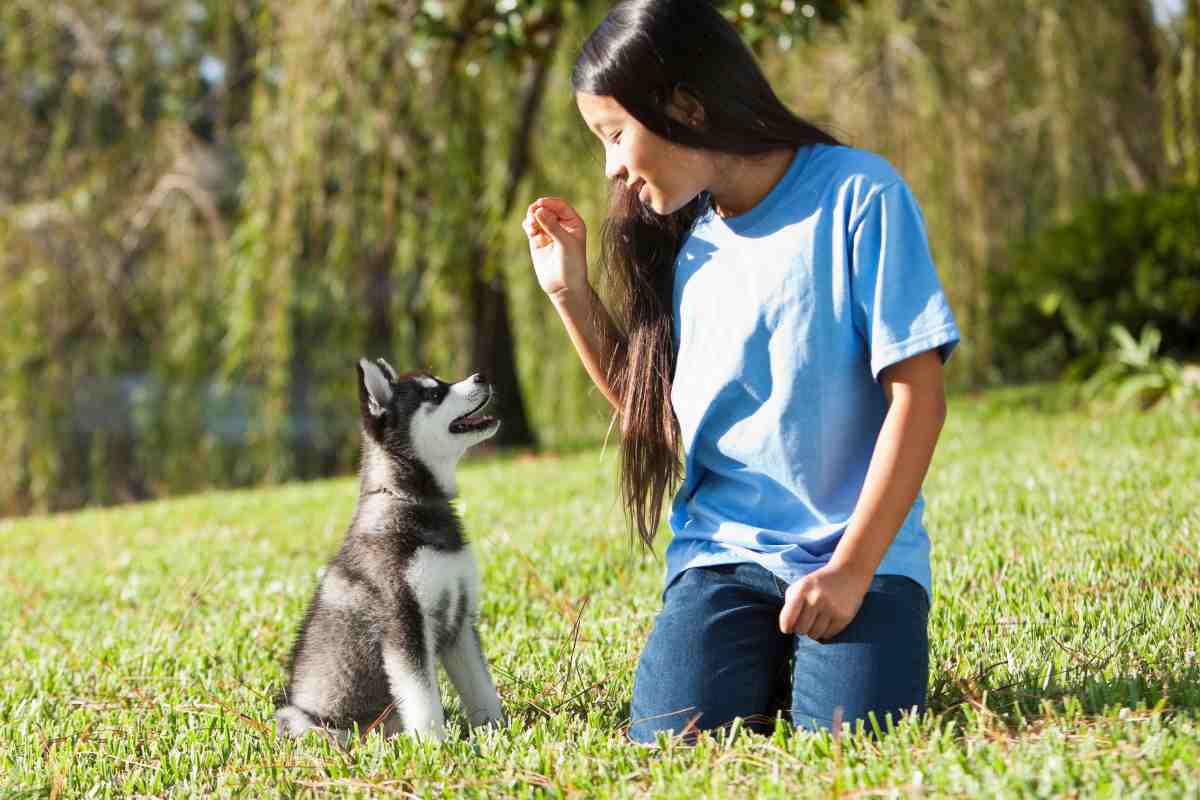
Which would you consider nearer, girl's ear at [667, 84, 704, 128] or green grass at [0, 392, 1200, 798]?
green grass at [0, 392, 1200, 798]

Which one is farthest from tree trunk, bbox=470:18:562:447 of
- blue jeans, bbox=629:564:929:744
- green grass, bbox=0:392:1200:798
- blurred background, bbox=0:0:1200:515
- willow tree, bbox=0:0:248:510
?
blue jeans, bbox=629:564:929:744

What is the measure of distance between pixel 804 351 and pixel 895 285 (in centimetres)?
28

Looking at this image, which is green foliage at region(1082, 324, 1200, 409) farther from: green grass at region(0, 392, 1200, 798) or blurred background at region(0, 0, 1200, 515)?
green grass at region(0, 392, 1200, 798)

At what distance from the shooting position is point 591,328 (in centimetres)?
343

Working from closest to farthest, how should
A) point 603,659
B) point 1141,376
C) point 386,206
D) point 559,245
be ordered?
point 559,245 < point 603,659 < point 1141,376 < point 386,206

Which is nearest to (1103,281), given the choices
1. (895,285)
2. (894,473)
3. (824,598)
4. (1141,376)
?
(1141,376)

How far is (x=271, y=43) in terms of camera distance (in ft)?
30.4

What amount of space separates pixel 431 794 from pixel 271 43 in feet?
25.6

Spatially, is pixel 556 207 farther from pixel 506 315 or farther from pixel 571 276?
pixel 506 315

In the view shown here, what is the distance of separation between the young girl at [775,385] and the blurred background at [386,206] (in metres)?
5.14

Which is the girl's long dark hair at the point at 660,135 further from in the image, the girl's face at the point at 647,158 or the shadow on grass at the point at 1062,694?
the shadow on grass at the point at 1062,694

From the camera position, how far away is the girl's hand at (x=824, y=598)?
8.90 ft

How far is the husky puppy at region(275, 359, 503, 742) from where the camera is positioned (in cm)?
297

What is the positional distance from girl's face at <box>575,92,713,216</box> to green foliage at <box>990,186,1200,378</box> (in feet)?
24.0
